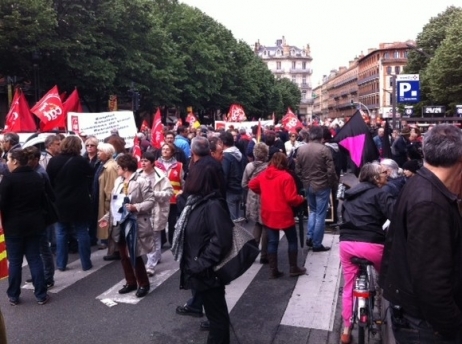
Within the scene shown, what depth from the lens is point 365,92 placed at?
13400cm

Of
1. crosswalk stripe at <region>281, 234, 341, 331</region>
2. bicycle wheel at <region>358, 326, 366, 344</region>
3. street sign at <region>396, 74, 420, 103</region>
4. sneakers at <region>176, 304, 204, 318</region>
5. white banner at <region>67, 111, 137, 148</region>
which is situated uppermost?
street sign at <region>396, 74, 420, 103</region>

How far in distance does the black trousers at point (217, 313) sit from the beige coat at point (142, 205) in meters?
2.09

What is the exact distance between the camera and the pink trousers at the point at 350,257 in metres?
4.86

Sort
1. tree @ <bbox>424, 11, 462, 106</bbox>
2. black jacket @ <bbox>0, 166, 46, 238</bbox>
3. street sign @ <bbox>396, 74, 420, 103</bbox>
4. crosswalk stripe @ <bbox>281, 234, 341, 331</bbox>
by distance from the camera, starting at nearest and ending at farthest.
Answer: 1. crosswalk stripe @ <bbox>281, 234, 341, 331</bbox>
2. black jacket @ <bbox>0, 166, 46, 238</bbox>
3. street sign @ <bbox>396, 74, 420, 103</bbox>
4. tree @ <bbox>424, 11, 462, 106</bbox>

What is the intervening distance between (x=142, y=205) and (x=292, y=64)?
174 metres

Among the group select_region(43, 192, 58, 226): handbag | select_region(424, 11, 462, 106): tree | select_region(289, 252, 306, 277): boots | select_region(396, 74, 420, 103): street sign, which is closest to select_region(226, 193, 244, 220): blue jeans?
select_region(289, 252, 306, 277): boots

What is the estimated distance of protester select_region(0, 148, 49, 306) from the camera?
20.0 feet

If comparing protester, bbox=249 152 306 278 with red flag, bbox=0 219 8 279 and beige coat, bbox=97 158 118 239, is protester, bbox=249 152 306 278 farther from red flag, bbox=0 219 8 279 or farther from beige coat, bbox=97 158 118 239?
red flag, bbox=0 219 8 279

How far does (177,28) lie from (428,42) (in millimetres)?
30481

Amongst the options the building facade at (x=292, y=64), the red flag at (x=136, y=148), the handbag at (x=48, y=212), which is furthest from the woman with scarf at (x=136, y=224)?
the building facade at (x=292, y=64)

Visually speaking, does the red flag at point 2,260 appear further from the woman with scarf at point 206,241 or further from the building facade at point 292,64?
the building facade at point 292,64

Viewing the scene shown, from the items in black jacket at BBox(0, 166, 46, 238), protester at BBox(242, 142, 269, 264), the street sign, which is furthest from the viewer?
Result: the street sign

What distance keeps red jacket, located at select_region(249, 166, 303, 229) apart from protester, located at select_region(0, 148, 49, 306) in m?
2.78

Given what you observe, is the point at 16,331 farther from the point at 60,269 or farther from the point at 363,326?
the point at 363,326
